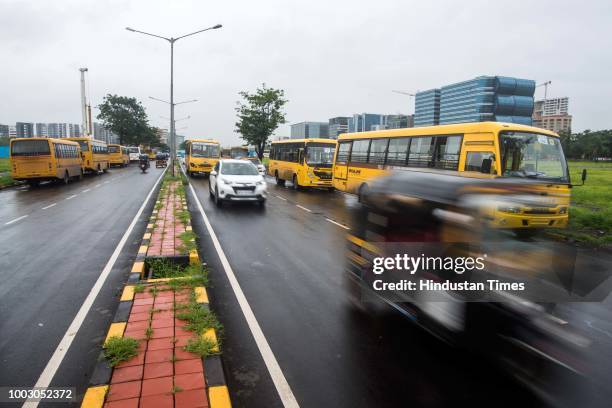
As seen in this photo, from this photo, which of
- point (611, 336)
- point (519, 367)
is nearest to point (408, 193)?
point (519, 367)

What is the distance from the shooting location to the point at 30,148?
21.5m

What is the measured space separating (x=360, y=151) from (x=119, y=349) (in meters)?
15.2

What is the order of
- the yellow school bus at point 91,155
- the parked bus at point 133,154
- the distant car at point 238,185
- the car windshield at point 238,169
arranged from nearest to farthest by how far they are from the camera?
1. the distant car at point 238,185
2. the car windshield at point 238,169
3. the yellow school bus at point 91,155
4. the parked bus at point 133,154

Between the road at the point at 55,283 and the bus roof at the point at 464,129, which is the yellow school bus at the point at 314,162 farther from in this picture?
the road at the point at 55,283

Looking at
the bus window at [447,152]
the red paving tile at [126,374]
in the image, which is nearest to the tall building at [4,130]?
the bus window at [447,152]

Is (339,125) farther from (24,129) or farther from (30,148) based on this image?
(30,148)

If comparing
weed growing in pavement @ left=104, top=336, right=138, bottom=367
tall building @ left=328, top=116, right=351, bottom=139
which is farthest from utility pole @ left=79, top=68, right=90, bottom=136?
tall building @ left=328, top=116, right=351, bottom=139

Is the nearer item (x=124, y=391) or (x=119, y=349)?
(x=124, y=391)

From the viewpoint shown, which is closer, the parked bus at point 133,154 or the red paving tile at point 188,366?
the red paving tile at point 188,366

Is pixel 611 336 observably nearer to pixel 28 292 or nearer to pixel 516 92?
pixel 28 292

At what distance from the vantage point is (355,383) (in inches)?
142

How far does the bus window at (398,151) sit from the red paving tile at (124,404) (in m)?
13.0

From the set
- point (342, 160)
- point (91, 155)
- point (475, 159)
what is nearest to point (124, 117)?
point (91, 155)

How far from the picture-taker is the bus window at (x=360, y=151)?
17.5 meters
